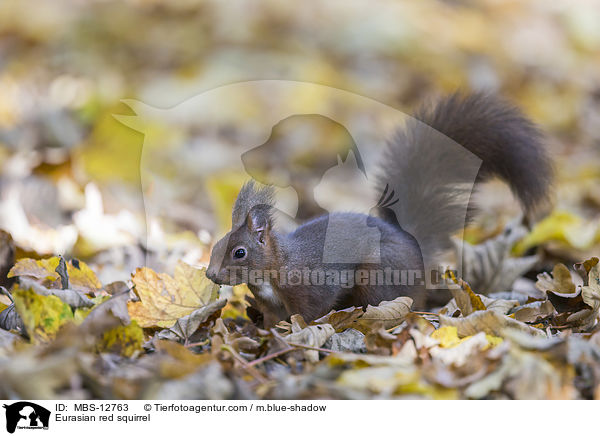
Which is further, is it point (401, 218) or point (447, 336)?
point (401, 218)

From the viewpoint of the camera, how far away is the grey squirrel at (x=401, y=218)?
2561 mm

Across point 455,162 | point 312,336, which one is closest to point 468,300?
point 312,336

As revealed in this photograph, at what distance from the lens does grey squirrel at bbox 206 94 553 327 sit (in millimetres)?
2561

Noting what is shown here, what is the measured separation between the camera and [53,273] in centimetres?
250

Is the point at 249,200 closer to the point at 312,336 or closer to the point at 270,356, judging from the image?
the point at 312,336

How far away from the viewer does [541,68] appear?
761cm

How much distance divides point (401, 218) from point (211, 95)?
137 inches

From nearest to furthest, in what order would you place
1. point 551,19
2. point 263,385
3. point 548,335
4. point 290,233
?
point 263,385 → point 548,335 → point 290,233 → point 551,19

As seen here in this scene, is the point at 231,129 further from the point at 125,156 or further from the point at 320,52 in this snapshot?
the point at 320,52

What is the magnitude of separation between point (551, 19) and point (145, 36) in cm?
482

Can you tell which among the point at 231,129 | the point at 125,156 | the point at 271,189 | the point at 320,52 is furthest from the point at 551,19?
the point at 271,189
